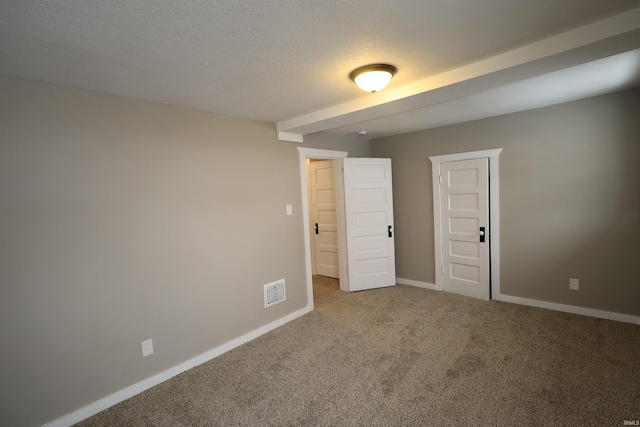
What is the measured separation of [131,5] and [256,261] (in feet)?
8.27

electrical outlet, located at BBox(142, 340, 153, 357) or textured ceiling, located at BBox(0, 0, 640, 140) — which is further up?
textured ceiling, located at BBox(0, 0, 640, 140)

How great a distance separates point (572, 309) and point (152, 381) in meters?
4.41

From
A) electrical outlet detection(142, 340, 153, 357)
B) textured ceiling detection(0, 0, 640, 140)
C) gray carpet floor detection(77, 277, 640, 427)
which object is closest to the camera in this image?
textured ceiling detection(0, 0, 640, 140)

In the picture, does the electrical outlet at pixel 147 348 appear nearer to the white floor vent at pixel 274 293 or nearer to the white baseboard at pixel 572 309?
the white floor vent at pixel 274 293

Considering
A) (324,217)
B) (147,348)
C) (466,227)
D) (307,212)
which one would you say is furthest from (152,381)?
(466,227)

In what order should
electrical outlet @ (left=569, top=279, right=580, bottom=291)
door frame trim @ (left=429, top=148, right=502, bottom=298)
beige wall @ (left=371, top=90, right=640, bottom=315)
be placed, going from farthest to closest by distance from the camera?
door frame trim @ (left=429, top=148, right=502, bottom=298) < electrical outlet @ (left=569, top=279, right=580, bottom=291) < beige wall @ (left=371, top=90, right=640, bottom=315)

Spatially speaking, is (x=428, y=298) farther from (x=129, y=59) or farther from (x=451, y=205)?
(x=129, y=59)

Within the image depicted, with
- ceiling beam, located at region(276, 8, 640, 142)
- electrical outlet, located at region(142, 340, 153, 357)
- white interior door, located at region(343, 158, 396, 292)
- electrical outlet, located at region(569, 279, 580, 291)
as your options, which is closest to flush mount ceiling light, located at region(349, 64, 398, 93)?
ceiling beam, located at region(276, 8, 640, 142)

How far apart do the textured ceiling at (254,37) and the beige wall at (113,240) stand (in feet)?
1.29

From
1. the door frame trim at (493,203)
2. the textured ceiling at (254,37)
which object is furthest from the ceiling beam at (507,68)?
the door frame trim at (493,203)

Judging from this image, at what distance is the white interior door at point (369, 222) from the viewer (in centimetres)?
452

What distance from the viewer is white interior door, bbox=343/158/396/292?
4.52 metres

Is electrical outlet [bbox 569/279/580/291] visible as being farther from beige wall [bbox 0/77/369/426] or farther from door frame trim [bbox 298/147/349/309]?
beige wall [bbox 0/77/369/426]

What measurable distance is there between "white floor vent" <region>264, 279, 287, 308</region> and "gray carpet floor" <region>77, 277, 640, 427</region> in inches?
12.9
